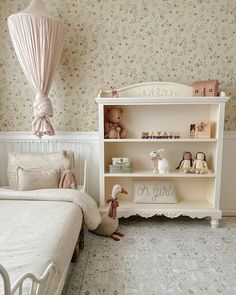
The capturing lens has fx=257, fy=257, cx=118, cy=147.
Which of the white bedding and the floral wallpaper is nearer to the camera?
the white bedding

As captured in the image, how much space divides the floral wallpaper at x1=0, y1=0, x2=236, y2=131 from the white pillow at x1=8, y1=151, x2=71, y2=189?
542 mm

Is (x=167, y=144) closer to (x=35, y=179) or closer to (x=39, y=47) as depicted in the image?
(x=35, y=179)

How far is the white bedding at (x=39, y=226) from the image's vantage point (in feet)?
4.05

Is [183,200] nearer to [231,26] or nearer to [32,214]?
[32,214]

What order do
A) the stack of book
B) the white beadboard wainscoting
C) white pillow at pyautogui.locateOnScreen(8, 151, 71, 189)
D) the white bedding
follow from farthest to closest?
the white beadboard wainscoting, the stack of book, white pillow at pyautogui.locateOnScreen(8, 151, 71, 189), the white bedding

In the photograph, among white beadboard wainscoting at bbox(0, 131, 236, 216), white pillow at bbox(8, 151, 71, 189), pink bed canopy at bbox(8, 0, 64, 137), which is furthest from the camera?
white beadboard wainscoting at bbox(0, 131, 236, 216)

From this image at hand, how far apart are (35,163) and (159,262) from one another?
1445 millimetres

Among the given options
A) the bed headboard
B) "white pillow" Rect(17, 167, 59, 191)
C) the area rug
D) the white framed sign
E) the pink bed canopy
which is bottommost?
the area rug

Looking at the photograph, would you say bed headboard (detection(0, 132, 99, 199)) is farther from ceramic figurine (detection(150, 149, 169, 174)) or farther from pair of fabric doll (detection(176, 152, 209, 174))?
pair of fabric doll (detection(176, 152, 209, 174))

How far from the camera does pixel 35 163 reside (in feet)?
8.24

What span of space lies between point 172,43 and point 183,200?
1.67 meters

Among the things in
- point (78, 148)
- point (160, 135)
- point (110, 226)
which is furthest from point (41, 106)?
point (110, 226)

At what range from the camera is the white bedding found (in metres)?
1.23

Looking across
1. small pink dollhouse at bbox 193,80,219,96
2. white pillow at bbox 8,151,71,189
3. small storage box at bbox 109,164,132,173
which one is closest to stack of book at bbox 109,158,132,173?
small storage box at bbox 109,164,132,173
